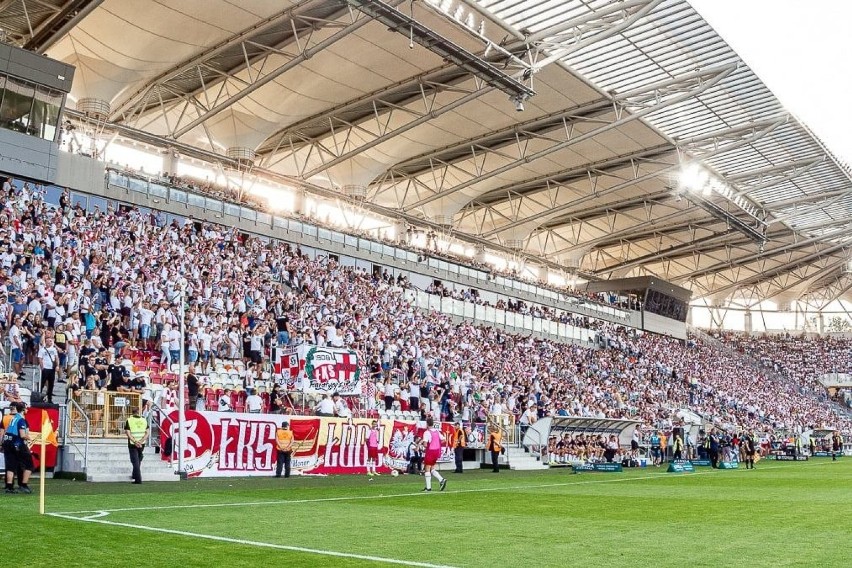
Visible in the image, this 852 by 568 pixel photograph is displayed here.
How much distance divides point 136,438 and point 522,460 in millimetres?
17424

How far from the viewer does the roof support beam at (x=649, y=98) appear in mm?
42594

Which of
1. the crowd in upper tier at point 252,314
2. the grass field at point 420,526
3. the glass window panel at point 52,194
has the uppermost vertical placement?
the glass window panel at point 52,194

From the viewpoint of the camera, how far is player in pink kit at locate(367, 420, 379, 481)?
89.5 feet

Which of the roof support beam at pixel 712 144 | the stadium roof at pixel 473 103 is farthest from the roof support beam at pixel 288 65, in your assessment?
the roof support beam at pixel 712 144

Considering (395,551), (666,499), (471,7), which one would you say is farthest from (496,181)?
(395,551)

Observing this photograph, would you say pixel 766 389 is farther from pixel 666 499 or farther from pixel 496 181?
pixel 666 499

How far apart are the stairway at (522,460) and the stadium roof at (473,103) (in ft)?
49.2

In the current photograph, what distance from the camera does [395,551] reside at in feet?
31.9

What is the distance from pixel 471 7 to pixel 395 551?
30300 mm

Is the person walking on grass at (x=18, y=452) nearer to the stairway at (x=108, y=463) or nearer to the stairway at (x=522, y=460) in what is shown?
the stairway at (x=108, y=463)

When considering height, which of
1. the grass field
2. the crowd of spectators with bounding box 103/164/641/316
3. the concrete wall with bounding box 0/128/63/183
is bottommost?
A: the grass field

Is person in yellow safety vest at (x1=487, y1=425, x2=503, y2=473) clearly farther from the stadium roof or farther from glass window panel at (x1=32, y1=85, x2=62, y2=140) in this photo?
glass window panel at (x1=32, y1=85, x2=62, y2=140)

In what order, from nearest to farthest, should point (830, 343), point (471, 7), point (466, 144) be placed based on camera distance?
point (471, 7) < point (466, 144) < point (830, 343)

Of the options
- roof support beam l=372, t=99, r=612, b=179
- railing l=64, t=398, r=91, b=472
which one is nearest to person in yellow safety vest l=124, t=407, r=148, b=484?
railing l=64, t=398, r=91, b=472
